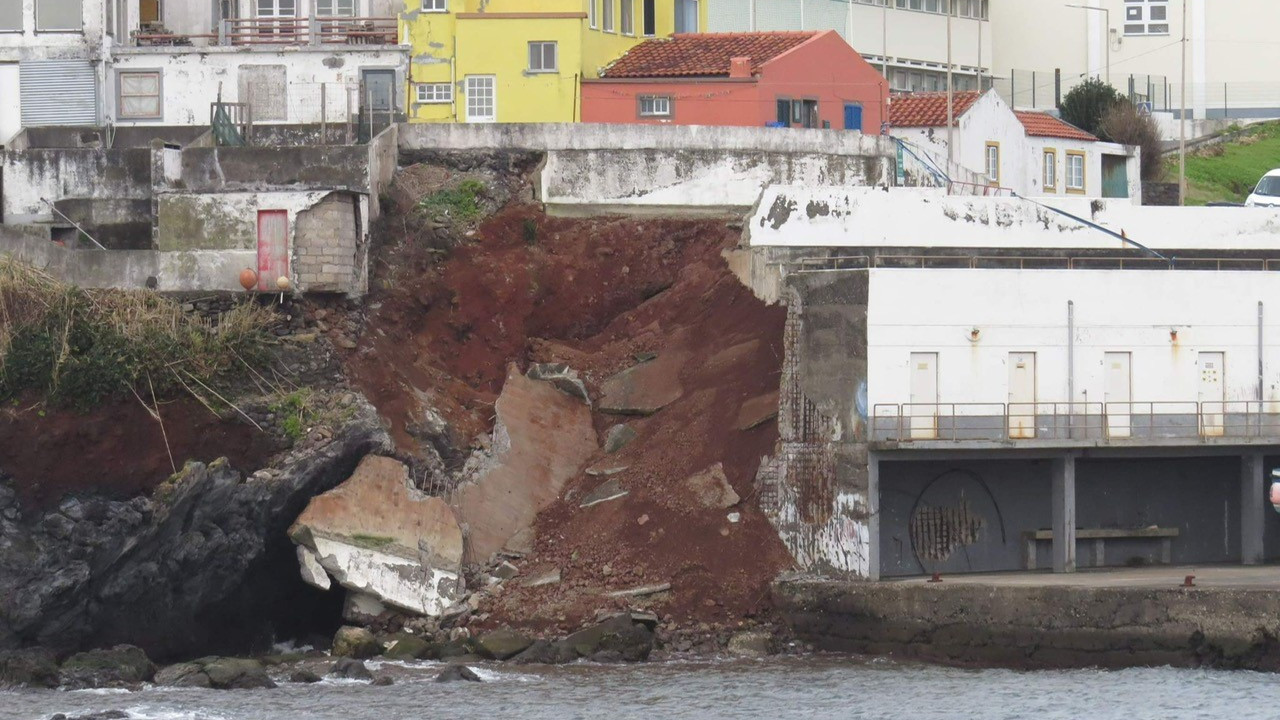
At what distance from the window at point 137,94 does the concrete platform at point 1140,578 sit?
915 inches

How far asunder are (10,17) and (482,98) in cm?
1153

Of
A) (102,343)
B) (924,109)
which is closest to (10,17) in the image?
(102,343)

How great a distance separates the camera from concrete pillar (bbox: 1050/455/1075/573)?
43594mm

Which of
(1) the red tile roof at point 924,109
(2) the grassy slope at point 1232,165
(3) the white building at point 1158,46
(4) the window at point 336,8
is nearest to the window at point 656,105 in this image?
(4) the window at point 336,8

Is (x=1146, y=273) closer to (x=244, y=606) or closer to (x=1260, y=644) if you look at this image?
(x=1260, y=644)

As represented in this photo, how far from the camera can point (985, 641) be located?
1571 inches

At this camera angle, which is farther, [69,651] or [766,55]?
[766,55]

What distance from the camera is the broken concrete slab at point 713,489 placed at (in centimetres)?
4400

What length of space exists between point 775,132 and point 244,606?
17256 millimetres

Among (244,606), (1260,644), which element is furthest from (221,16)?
(1260,644)

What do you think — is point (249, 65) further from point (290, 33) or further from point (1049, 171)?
point (1049, 171)

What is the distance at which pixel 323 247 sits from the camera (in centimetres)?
4747

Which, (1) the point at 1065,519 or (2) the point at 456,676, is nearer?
(2) the point at 456,676

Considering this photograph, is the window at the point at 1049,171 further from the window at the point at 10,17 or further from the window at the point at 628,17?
the window at the point at 10,17
